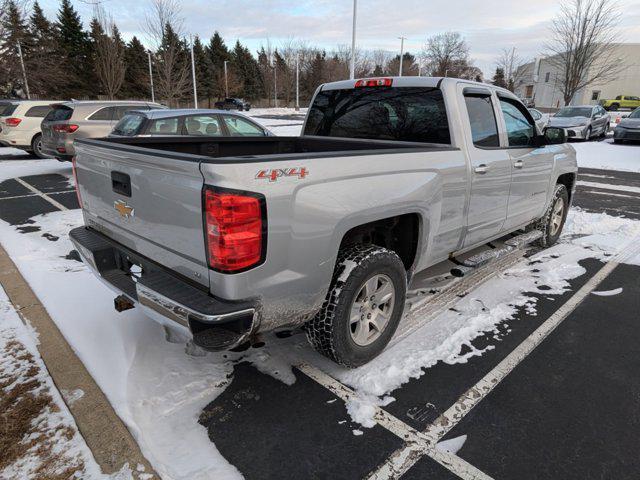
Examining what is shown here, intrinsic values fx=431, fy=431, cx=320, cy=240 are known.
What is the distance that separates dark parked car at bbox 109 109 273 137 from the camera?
8.06m

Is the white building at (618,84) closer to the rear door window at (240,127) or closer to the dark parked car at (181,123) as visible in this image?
the rear door window at (240,127)

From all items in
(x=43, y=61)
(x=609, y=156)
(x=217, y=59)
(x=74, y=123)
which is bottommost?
(x=609, y=156)

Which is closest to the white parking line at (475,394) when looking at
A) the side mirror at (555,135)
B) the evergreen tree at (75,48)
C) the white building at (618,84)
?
the side mirror at (555,135)

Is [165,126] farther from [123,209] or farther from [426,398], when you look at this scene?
[426,398]

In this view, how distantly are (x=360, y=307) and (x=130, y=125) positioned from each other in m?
7.28

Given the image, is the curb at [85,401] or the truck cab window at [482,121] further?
the truck cab window at [482,121]

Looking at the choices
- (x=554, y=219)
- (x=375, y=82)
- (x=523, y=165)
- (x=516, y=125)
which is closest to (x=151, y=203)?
(x=375, y=82)

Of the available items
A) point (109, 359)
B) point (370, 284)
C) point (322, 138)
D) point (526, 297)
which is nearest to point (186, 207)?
point (370, 284)

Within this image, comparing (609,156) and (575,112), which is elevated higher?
(575,112)

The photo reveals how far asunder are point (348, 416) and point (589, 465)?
127 cm

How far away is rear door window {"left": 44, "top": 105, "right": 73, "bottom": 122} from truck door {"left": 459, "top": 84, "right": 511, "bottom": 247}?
33.3 ft

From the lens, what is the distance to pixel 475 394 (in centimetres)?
276

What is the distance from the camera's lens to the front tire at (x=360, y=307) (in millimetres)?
2678

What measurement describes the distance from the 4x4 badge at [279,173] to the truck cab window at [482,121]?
202cm
